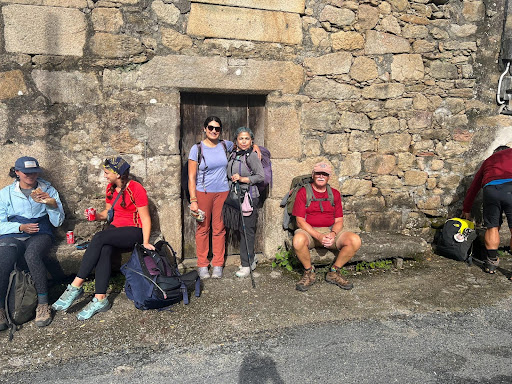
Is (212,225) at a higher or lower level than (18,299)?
higher

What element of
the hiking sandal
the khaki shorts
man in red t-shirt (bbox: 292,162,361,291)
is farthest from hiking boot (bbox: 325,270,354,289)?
the hiking sandal

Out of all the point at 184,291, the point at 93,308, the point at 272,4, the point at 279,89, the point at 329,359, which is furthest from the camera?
the point at 279,89

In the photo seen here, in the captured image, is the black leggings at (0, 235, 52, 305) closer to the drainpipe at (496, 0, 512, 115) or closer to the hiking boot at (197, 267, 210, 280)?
the hiking boot at (197, 267, 210, 280)

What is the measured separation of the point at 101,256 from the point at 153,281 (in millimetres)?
536

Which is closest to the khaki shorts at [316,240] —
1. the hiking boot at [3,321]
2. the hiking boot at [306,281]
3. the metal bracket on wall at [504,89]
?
the hiking boot at [306,281]

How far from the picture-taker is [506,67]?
493cm

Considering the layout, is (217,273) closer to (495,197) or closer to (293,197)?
(293,197)

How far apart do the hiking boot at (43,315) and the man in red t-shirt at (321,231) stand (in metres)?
2.23

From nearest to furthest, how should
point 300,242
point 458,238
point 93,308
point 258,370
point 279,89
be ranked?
point 258,370 < point 93,308 < point 300,242 < point 279,89 < point 458,238

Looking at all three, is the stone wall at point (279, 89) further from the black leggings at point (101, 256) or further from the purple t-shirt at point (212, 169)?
the black leggings at point (101, 256)

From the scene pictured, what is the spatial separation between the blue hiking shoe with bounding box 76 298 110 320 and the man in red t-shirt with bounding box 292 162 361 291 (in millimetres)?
1795

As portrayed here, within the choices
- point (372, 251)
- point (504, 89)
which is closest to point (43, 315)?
point (372, 251)

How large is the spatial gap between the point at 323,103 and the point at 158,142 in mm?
1917

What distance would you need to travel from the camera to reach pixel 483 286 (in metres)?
4.07
